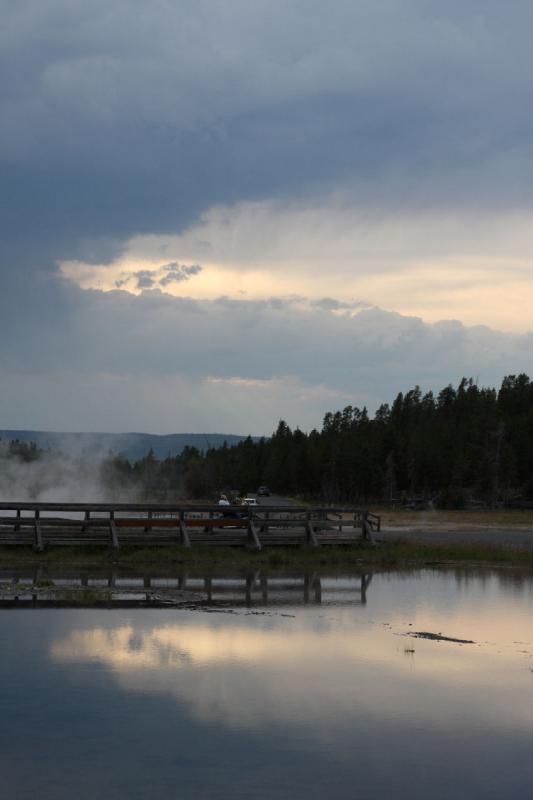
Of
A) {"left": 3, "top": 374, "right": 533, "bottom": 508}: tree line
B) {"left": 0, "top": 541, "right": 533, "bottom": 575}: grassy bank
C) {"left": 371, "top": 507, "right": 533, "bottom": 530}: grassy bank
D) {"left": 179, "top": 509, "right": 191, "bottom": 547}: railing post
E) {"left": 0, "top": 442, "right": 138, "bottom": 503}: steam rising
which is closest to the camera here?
{"left": 0, "top": 541, "right": 533, "bottom": 575}: grassy bank

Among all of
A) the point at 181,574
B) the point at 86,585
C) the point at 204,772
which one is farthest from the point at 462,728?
the point at 181,574

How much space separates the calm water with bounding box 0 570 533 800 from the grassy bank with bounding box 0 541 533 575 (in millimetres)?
9347

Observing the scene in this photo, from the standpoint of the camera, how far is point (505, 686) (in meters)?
16.0

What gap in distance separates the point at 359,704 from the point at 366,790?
3.62 meters

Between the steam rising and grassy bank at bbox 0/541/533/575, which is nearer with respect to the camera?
grassy bank at bbox 0/541/533/575

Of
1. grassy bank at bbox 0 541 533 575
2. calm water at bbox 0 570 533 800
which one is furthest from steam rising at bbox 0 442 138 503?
calm water at bbox 0 570 533 800

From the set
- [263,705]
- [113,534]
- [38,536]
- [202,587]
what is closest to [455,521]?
[113,534]

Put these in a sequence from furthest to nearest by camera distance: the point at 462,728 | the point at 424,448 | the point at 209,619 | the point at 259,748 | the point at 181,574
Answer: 1. the point at 424,448
2. the point at 181,574
3. the point at 209,619
4. the point at 462,728
5. the point at 259,748

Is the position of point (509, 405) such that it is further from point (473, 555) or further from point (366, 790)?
point (366, 790)

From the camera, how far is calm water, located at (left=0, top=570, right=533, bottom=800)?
11.2 m

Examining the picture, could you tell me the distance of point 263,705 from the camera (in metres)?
14.3

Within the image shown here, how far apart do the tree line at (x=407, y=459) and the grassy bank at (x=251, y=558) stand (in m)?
76.4

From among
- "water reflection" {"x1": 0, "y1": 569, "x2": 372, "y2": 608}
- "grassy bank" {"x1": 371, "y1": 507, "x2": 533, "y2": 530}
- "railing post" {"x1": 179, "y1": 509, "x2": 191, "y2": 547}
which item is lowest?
"grassy bank" {"x1": 371, "y1": 507, "x2": 533, "y2": 530}

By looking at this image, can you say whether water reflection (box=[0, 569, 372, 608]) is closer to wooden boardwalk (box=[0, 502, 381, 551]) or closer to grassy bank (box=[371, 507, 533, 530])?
wooden boardwalk (box=[0, 502, 381, 551])
